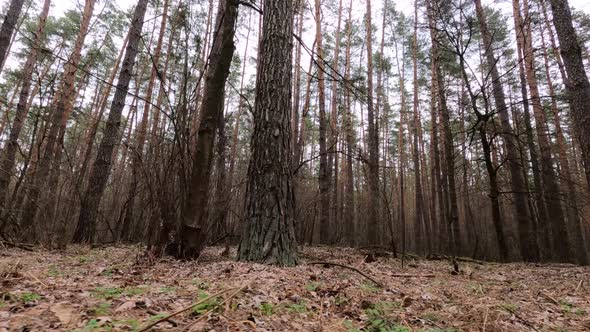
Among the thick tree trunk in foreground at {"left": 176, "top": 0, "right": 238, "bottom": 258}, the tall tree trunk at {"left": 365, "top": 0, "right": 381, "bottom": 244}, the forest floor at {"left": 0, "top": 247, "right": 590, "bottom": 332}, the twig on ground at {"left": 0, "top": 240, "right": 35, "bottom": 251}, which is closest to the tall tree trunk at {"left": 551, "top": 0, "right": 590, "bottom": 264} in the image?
the forest floor at {"left": 0, "top": 247, "right": 590, "bottom": 332}

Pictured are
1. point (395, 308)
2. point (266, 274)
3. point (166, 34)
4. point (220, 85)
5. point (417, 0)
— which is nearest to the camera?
point (395, 308)

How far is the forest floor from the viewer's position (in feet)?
4.08

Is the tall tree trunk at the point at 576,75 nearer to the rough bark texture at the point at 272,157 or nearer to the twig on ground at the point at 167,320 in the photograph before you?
the rough bark texture at the point at 272,157

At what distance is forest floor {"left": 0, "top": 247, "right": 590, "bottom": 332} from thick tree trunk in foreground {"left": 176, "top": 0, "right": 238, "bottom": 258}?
0.34 m

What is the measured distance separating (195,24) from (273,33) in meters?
0.99

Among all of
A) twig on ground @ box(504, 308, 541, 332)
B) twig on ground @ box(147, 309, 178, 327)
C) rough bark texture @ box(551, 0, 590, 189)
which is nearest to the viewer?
twig on ground @ box(147, 309, 178, 327)

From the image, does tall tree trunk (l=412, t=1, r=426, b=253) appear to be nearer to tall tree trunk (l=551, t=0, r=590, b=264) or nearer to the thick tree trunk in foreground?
tall tree trunk (l=551, t=0, r=590, b=264)

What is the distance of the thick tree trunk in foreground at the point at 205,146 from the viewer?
296 cm

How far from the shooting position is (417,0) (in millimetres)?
10883

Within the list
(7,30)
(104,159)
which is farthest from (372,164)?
(7,30)

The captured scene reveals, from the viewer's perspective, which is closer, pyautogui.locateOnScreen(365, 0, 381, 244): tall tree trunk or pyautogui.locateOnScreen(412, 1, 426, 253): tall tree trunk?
pyautogui.locateOnScreen(365, 0, 381, 244): tall tree trunk

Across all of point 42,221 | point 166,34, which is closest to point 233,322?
point 42,221

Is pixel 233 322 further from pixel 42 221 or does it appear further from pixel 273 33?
pixel 42 221

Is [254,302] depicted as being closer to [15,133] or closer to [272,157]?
[272,157]
